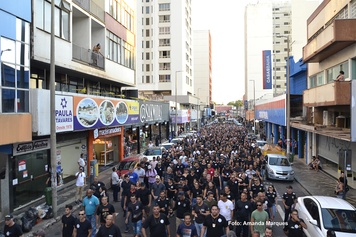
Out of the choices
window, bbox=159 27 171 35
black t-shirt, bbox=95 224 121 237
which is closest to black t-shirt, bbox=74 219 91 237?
black t-shirt, bbox=95 224 121 237

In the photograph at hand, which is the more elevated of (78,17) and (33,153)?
(78,17)

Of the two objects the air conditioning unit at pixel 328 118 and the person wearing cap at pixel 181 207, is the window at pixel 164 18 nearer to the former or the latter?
the air conditioning unit at pixel 328 118

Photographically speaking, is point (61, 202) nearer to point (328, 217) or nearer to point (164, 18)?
point (328, 217)

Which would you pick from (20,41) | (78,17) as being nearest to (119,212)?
(20,41)

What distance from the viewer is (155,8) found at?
73062 millimetres

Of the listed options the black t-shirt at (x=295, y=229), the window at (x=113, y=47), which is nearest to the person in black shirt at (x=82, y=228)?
the black t-shirt at (x=295, y=229)

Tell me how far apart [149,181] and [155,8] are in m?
63.6

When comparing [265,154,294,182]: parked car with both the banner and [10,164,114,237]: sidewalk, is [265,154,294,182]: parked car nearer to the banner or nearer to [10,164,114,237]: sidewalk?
[10,164,114,237]: sidewalk

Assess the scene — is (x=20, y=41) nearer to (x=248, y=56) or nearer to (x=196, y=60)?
(x=248, y=56)

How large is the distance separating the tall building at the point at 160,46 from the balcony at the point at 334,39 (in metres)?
50.0

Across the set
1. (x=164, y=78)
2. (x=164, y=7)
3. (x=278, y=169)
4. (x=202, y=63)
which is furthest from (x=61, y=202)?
(x=202, y=63)

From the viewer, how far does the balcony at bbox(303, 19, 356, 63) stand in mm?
16766

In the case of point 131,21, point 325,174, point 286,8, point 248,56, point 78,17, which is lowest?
point 325,174

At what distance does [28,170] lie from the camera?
15.0 meters
